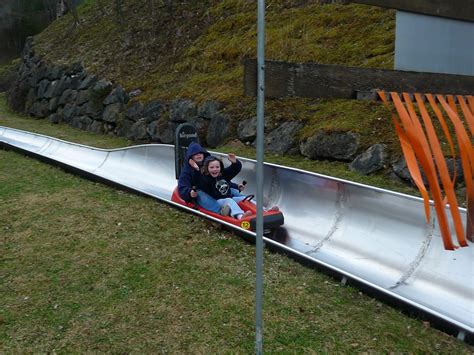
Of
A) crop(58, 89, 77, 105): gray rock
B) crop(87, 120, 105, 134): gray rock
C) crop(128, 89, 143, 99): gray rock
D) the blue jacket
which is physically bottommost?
crop(87, 120, 105, 134): gray rock

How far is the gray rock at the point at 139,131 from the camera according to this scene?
1366cm

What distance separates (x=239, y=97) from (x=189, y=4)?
350 inches

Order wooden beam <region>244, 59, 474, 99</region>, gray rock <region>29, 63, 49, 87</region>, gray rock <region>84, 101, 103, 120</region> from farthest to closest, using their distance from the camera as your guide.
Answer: gray rock <region>29, 63, 49, 87</region> < gray rock <region>84, 101, 103, 120</region> < wooden beam <region>244, 59, 474, 99</region>

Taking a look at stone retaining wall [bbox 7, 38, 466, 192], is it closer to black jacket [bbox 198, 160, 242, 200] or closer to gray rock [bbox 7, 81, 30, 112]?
gray rock [bbox 7, 81, 30, 112]

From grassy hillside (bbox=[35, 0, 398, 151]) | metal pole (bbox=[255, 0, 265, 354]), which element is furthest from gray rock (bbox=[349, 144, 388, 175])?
metal pole (bbox=[255, 0, 265, 354])

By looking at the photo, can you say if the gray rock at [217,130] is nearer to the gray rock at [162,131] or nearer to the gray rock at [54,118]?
the gray rock at [162,131]

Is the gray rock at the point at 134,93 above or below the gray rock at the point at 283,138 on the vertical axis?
above

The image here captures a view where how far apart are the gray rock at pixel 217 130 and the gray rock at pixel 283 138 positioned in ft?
4.82

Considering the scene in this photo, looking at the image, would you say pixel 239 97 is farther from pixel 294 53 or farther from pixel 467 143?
pixel 467 143

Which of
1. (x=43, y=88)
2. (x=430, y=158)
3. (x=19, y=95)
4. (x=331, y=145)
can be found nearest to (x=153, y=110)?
(x=331, y=145)

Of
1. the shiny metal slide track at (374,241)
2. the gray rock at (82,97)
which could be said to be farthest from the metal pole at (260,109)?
the gray rock at (82,97)

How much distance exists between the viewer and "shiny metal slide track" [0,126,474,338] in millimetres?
4320

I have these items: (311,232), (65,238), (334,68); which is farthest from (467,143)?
(65,238)

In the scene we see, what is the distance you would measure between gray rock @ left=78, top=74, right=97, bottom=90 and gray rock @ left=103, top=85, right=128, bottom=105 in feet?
5.31
